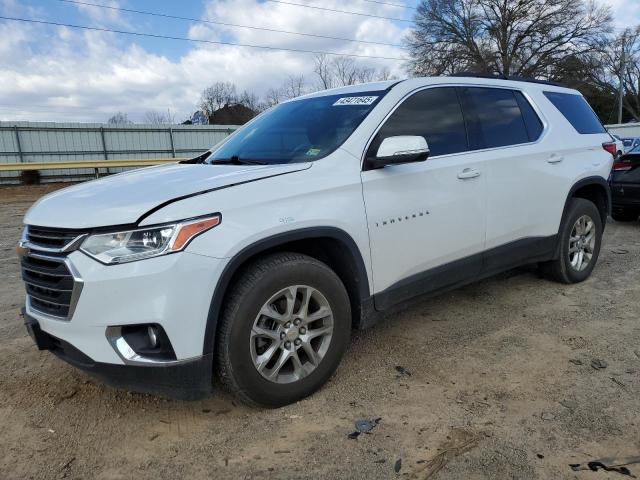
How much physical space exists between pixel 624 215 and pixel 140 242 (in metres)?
8.58

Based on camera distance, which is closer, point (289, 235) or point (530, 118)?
point (289, 235)

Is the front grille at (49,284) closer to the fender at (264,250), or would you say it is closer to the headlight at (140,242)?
the headlight at (140,242)

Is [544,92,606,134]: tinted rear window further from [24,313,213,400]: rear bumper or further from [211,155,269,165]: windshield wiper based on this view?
[24,313,213,400]: rear bumper

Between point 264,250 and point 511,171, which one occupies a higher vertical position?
point 511,171

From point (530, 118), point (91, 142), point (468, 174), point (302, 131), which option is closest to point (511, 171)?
point (468, 174)

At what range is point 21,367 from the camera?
3.52 metres

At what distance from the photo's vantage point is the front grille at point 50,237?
2.49 meters

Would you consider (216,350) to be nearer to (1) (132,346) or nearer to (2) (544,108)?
(1) (132,346)

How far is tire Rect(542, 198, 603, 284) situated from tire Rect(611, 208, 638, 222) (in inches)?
150

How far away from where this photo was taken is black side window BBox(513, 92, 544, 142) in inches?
171

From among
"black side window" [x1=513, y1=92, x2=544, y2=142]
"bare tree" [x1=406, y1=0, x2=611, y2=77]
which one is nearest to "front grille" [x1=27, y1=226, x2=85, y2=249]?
"black side window" [x1=513, y1=92, x2=544, y2=142]

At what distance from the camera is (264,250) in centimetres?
275

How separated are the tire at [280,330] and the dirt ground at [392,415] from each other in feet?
0.58

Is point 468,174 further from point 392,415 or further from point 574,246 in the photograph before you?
point 574,246
